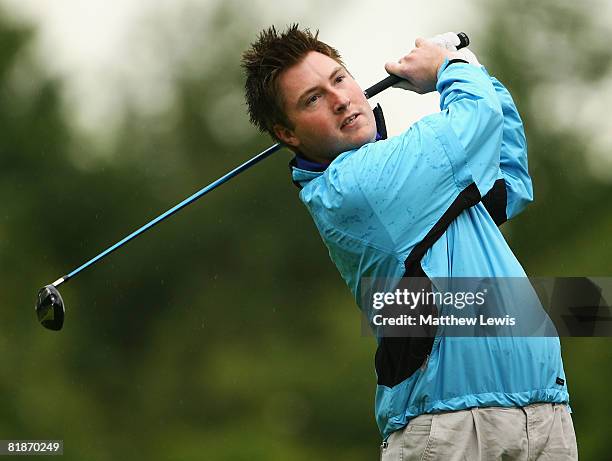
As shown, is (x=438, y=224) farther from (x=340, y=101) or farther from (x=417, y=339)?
(x=340, y=101)

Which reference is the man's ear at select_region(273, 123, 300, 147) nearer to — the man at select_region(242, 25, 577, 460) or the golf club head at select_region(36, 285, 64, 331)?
the man at select_region(242, 25, 577, 460)

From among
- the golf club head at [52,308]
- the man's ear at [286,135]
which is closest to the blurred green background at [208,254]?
the golf club head at [52,308]

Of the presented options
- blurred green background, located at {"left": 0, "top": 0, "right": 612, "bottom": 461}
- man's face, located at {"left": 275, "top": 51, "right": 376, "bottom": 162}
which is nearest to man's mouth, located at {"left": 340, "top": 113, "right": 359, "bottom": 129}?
man's face, located at {"left": 275, "top": 51, "right": 376, "bottom": 162}

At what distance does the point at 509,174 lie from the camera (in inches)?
155

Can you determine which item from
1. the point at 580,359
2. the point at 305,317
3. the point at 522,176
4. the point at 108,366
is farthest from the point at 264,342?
the point at 522,176

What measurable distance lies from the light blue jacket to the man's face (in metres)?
0.13

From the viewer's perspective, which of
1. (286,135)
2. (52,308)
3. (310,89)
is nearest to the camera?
(310,89)

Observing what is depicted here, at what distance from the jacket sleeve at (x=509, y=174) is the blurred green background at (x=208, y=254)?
10.0m

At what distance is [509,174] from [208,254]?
475 inches

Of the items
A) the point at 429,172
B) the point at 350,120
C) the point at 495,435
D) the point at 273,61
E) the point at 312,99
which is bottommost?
the point at 495,435

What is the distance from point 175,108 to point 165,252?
2.07 metres

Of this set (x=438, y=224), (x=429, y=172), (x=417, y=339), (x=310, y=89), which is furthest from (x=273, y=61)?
(x=417, y=339)

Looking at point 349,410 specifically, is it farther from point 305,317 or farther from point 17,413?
point 17,413

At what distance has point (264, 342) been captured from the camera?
1473 cm
